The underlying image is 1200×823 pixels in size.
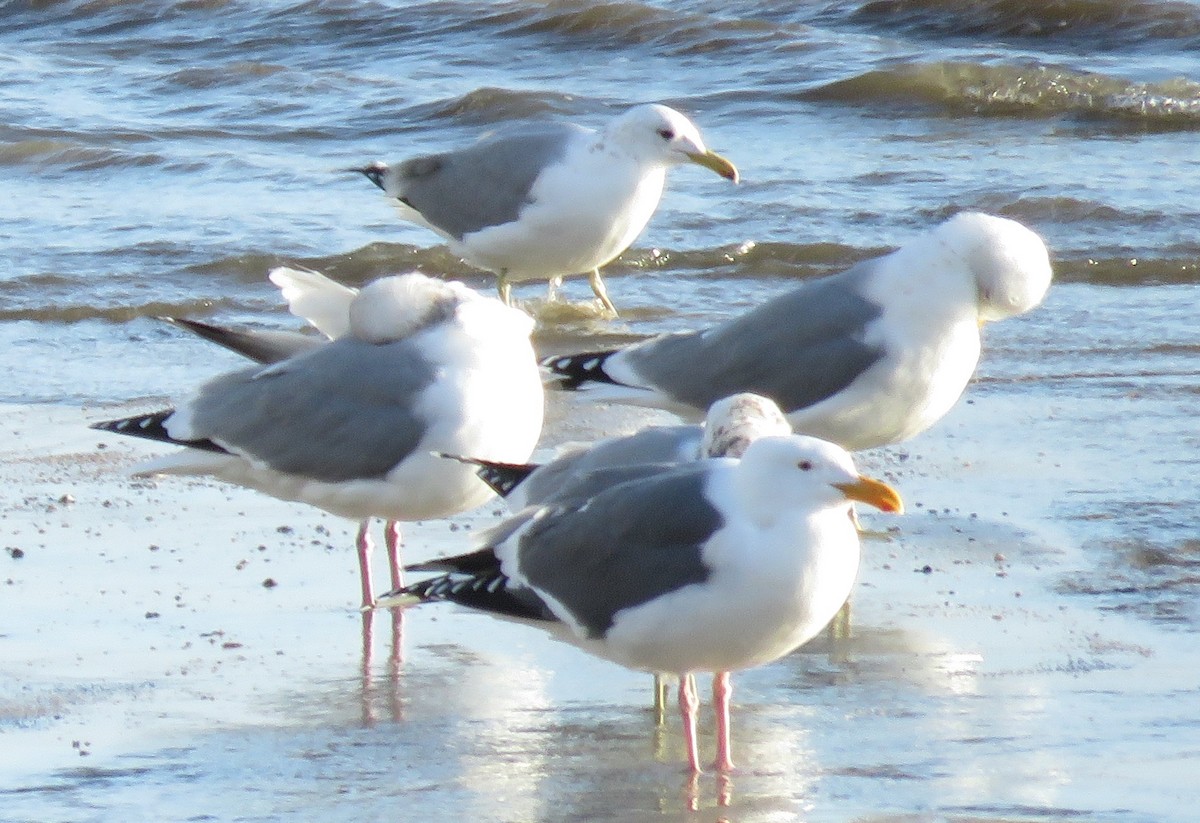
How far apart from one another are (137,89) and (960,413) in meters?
9.18

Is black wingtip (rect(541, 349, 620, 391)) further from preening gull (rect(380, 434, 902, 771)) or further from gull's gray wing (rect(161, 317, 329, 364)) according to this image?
preening gull (rect(380, 434, 902, 771))

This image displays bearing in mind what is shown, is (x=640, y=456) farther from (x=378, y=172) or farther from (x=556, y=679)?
(x=378, y=172)

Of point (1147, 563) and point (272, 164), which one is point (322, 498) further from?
point (272, 164)

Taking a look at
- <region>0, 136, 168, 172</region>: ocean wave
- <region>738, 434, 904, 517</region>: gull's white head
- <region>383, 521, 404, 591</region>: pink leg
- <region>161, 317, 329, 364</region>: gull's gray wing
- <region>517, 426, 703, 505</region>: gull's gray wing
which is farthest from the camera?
<region>0, 136, 168, 172</region>: ocean wave

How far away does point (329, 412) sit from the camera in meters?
5.00

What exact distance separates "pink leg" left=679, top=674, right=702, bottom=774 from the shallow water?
0.24 feet

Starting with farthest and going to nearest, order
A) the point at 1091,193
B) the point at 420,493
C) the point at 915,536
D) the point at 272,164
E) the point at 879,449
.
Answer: the point at 272,164 < the point at 1091,193 < the point at 879,449 < the point at 915,536 < the point at 420,493

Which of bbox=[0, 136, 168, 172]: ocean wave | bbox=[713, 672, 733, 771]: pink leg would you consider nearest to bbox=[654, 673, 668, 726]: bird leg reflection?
bbox=[713, 672, 733, 771]: pink leg

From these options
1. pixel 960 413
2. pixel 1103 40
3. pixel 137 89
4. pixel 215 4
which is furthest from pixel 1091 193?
pixel 215 4

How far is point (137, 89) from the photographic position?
14344 millimetres

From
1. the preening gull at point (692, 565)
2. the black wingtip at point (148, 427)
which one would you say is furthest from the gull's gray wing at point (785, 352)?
the preening gull at point (692, 565)

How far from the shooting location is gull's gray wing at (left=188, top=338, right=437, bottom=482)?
4.86 m

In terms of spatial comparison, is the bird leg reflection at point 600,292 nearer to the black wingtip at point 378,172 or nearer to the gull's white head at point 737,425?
the black wingtip at point 378,172

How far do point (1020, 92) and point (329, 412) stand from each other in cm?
908
